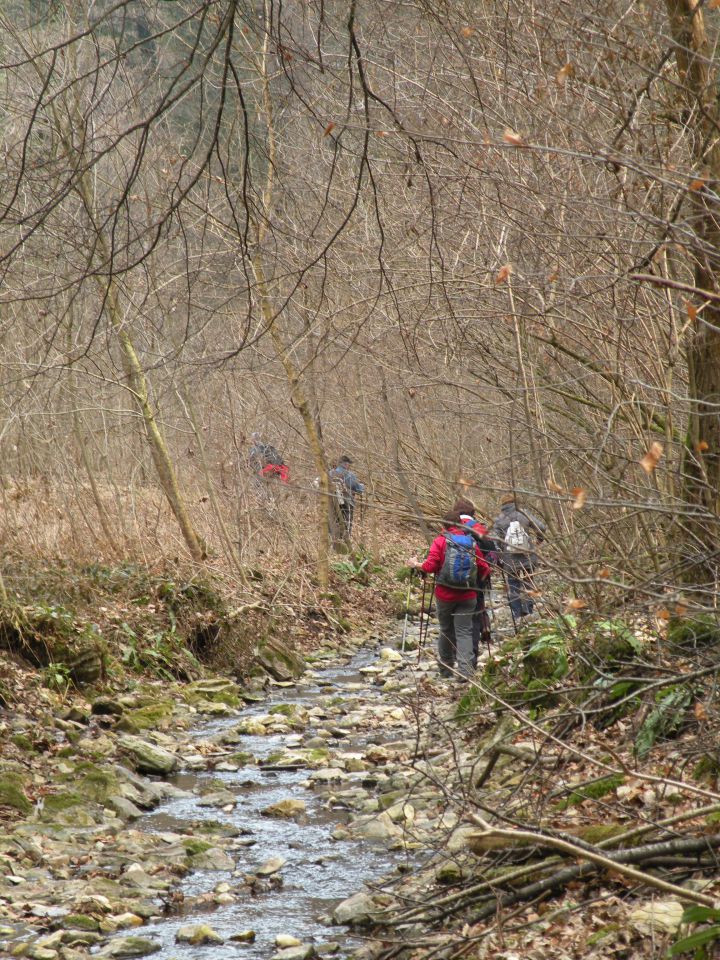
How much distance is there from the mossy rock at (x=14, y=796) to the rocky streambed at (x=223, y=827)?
5 centimetres

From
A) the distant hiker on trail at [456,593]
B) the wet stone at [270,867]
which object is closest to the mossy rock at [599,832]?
the wet stone at [270,867]

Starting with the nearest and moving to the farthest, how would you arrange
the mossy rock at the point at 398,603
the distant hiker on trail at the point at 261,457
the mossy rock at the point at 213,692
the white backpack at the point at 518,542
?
the white backpack at the point at 518,542 < the mossy rock at the point at 213,692 < the distant hiker on trail at the point at 261,457 < the mossy rock at the point at 398,603

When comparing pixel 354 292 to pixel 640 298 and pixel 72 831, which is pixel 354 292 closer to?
pixel 640 298

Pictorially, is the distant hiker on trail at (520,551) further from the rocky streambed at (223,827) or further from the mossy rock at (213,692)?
the mossy rock at (213,692)

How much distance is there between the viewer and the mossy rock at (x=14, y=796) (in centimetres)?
742

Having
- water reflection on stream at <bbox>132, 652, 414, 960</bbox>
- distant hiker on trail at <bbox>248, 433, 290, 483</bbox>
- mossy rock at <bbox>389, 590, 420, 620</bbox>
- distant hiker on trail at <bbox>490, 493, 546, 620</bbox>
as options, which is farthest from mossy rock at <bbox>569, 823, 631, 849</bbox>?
mossy rock at <bbox>389, 590, 420, 620</bbox>

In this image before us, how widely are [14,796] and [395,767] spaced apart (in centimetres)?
301

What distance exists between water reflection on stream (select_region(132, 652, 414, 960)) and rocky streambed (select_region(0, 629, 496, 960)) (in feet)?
0.05

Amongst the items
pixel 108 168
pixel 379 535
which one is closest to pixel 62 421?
pixel 108 168

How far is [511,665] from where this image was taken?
29.8 ft

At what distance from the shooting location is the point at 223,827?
24.8 ft

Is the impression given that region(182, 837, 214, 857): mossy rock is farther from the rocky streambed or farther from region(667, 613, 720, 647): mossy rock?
region(667, 613, 720, 647): mossy rock

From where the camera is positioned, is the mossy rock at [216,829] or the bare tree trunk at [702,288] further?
the mossy rock at [216,829]

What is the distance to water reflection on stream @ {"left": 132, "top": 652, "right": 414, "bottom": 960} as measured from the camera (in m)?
5.80
